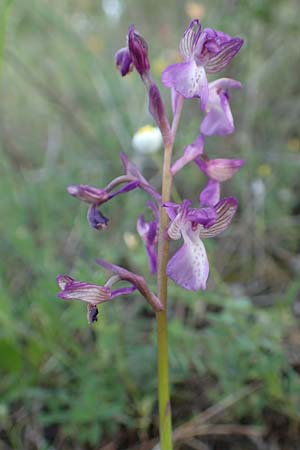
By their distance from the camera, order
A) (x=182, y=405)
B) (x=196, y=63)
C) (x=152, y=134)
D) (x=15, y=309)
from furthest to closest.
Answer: (x=15, y=309) < (x=152, y=134) < (x=182, y=405) < (x=196, y=63)

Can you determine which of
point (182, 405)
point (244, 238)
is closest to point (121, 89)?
point (244, 238)

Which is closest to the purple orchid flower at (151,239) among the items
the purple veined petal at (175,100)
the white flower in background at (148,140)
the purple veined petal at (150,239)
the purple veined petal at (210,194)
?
the purple veined petal at (150,239)

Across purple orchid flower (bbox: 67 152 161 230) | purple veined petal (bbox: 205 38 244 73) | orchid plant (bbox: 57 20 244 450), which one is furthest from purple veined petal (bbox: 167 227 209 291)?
purple veined petal (bbox: 205 38 244 73)

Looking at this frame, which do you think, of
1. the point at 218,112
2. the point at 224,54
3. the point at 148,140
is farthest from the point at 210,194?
the point at 148,140

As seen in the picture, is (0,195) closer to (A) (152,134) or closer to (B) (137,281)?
(A) (152,134)

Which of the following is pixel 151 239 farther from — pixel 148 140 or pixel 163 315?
pixel 148 140

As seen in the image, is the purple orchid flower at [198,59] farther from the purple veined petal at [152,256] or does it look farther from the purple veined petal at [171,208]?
the purple veined petal at [152,256]
